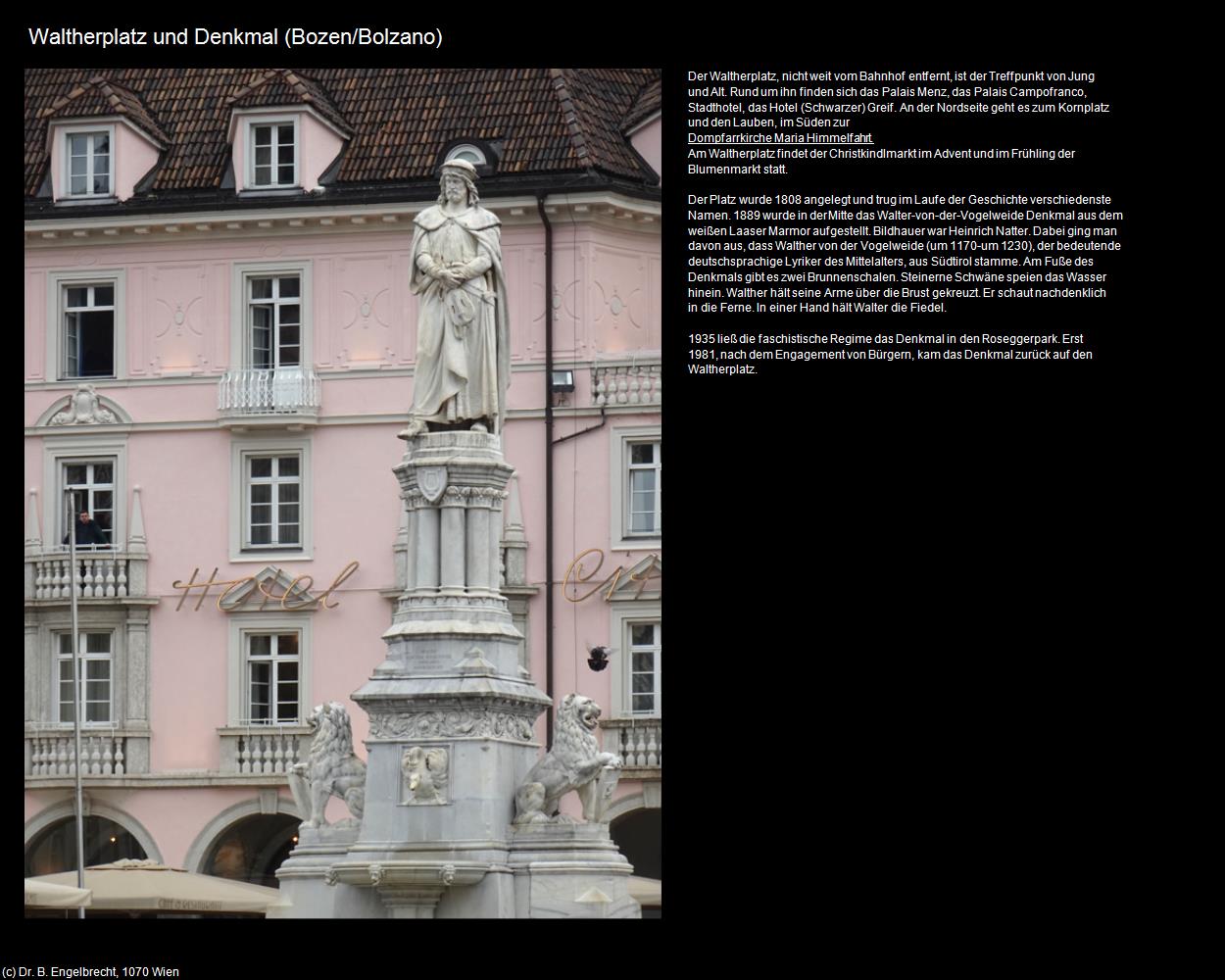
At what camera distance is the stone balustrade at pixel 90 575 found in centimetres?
4881

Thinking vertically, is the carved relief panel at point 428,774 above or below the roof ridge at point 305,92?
below

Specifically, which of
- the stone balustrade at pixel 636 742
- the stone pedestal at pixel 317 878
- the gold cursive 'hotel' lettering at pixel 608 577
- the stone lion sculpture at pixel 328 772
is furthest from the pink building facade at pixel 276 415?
the stone pedestal at pixel 317 878

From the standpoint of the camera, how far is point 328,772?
28031mm

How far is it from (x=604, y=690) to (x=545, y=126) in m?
8.32

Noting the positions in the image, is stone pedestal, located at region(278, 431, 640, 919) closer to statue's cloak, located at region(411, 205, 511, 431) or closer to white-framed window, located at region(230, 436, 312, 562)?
statue's cloak, located at region(411, 205, 511, 431)

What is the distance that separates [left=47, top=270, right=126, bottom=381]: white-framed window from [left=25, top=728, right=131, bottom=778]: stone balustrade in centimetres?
548

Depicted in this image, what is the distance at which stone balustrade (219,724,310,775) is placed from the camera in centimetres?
4753

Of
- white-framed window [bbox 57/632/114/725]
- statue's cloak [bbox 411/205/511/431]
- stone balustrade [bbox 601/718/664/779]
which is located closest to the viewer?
statue's cloak [bbox 411/205/511/431]

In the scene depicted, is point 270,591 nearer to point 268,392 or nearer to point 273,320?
point 268,392

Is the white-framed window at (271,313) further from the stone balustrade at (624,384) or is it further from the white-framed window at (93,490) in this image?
the stone balustrade at (624,384)

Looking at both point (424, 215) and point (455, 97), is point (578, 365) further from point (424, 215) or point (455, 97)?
point (424, 215)

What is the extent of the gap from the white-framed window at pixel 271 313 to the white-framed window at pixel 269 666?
3.81 meters

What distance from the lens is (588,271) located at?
156ft

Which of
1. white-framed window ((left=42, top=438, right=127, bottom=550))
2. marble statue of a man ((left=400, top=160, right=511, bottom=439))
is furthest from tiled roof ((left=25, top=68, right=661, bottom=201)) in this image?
marble statue of a man ((left=400, top=160, right=511, bottom=439))
